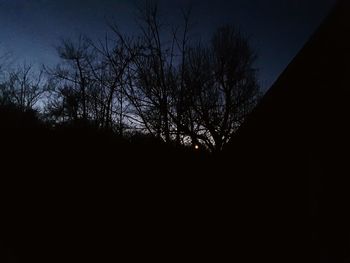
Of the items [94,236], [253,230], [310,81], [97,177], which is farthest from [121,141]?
[310,81]

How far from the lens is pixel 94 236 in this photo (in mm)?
6359

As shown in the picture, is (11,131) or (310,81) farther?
(11,131)

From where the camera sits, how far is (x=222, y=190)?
27.6 feet

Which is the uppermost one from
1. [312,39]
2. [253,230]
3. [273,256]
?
[312,39]

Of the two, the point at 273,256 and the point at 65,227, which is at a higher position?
the point at 65,227

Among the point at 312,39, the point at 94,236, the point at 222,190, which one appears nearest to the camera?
the point at 312,39

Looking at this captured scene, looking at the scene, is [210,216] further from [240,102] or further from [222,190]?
[240,102]

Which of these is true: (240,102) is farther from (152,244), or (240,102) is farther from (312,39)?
(312,39)

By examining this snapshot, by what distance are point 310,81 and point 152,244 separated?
4745mm

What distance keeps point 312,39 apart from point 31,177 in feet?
16.4

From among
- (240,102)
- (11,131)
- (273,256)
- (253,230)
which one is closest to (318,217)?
(273,256)

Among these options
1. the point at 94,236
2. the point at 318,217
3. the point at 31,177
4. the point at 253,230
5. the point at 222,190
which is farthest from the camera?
the point at 222,190

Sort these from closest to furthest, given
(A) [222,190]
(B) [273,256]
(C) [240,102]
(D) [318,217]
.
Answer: (D) [318,217] → (B) [273,256] → (A) [222,190] → (C) [240,102]

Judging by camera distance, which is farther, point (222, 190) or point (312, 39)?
point (222, 190)
